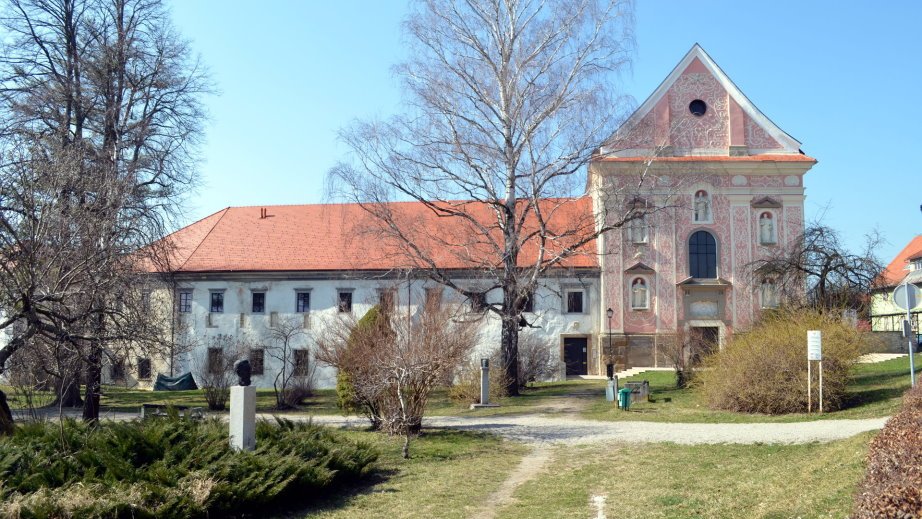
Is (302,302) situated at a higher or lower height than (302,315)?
higher

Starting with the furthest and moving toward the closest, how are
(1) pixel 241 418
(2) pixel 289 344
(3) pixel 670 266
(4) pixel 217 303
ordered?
(4) pixel 217 303, (2) pixel 289 344, (3) pixel 670 266, (1) pixel 241 418

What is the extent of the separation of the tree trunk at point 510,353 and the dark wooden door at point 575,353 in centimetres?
1088

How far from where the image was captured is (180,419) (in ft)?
43.1

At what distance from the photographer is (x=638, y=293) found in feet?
121

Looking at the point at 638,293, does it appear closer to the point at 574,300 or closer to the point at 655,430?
the point at 574,300

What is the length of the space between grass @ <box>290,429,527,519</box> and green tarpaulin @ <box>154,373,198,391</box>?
72.8 ft

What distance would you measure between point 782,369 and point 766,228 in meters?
18.3

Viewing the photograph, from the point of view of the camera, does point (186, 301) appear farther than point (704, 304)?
Yes

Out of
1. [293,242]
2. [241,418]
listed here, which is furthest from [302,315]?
[241,418]

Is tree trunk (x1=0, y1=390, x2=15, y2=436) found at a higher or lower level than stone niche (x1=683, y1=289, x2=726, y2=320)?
lower

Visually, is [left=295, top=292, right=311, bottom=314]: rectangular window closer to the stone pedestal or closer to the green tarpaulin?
the green tarpaulin

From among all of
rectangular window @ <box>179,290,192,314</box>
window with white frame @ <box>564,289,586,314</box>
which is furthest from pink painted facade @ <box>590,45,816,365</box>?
rectangular window @ <box>179,290,192,314</box>

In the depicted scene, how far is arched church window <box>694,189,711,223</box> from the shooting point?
36750mm

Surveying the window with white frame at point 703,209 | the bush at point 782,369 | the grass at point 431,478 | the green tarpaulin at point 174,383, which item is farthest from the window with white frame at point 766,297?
the green tarpaulin at point 174,383
